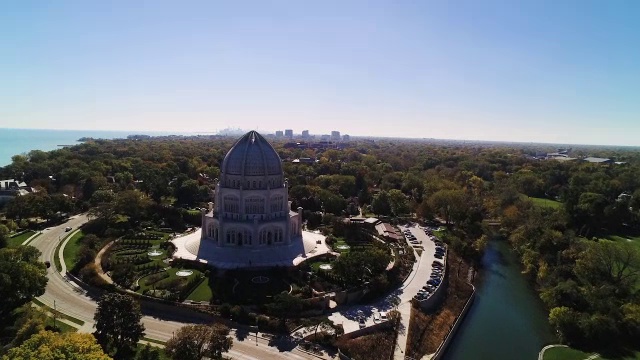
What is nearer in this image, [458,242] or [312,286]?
[312,286]

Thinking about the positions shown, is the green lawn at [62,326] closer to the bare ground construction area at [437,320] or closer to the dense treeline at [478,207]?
the dense treeline at [478,207]

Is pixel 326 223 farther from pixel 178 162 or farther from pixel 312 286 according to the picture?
pixel 178 162

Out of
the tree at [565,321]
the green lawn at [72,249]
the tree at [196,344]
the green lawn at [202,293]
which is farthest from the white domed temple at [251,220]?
the tree at [565,321]

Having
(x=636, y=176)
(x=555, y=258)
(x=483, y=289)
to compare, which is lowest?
(x=483, y=289)

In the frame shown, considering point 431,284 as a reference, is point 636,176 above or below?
above

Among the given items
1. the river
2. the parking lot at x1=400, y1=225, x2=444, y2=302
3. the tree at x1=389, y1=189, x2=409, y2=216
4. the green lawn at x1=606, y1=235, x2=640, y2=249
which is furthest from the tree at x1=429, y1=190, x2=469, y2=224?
the green lawn at x1=606, y1=235, x2=640, y2=249

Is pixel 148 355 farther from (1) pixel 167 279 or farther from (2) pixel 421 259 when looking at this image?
(2) pixel 421 259

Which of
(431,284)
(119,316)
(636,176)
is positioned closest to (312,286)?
(431,284)
